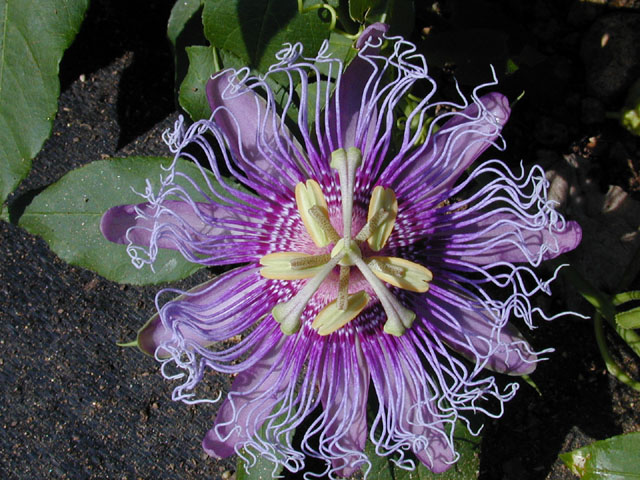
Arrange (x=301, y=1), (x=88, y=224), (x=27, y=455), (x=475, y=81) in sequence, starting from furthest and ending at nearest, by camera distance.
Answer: (x=27, y=455) → (x=475, y=81) → (x=88, y=224) → (x=301, y=1)

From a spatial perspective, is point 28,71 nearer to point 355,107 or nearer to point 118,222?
point 118,222

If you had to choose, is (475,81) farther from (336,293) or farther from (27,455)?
(27,455)

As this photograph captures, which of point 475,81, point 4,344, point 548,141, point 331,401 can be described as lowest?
point 4,344

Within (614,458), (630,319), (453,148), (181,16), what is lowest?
(614,458)

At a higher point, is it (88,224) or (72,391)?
(88,224)

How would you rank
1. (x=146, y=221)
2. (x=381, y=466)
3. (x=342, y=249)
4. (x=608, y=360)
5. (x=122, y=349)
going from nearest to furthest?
(x=342, y=249) → (x=146, y=221) → (x=381, y=466) → (x=608, y=360) → (x=122, y=349)

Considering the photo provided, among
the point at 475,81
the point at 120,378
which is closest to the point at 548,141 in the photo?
the point at 475,81

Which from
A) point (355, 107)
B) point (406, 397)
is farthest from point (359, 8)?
point (406, 397)

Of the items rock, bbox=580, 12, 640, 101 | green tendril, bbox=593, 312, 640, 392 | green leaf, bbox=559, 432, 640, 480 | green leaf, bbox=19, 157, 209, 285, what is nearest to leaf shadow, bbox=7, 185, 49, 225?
green leaf, bbox=19, 157, 209, 285
